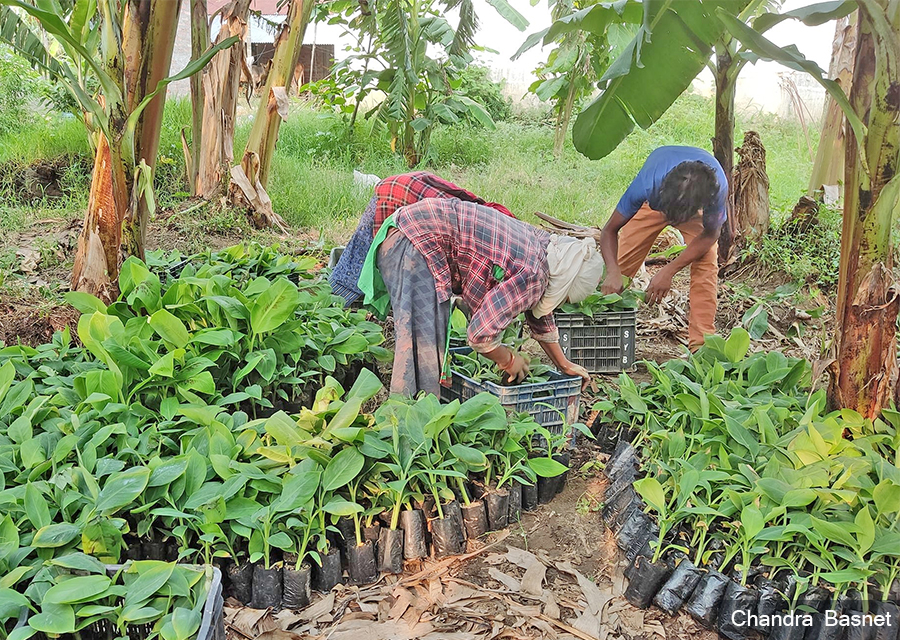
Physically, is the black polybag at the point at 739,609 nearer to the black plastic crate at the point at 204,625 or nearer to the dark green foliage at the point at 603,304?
the black plastic crate at the point at 204,625

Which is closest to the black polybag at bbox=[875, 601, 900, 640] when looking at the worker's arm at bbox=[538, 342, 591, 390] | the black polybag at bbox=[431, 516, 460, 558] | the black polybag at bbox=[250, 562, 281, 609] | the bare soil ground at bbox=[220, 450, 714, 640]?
the bare soil ground at bbox=[220, 450, 714, 640]

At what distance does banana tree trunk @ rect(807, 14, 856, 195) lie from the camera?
5.27 metres

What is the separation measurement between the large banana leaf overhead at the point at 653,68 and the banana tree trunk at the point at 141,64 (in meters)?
2.07

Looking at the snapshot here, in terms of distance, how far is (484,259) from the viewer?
300 cm

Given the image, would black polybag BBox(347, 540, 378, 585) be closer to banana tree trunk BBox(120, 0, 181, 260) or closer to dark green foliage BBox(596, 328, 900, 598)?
dark green foliage BBox(596, 328, 900, 598)

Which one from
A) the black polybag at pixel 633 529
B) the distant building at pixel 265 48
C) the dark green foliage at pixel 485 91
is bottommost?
the black polybag at pixel 633 529

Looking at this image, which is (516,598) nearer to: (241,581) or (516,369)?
(241,581)

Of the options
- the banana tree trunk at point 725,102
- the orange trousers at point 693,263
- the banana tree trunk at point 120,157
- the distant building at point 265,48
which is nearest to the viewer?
the banana tree trunk at point 120,157

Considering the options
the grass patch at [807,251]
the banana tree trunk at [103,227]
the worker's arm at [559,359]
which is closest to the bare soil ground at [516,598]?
the worker's arm at [559,359]

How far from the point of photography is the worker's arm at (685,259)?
3.76 meters

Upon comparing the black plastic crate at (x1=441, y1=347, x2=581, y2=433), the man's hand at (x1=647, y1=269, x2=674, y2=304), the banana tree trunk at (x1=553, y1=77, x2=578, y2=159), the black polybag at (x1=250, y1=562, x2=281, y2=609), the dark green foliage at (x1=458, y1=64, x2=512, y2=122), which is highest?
the dark green foliage at (x1=458, y1=64, x2=512, y2=122)

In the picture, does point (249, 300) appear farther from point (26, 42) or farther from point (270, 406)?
point (26, 42)

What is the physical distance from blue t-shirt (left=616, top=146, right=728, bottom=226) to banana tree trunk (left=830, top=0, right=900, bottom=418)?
1.12 metres

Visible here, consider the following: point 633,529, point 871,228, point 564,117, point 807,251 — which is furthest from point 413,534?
point 564,117
